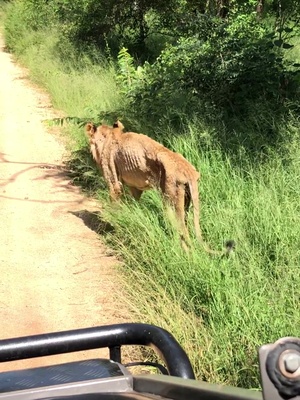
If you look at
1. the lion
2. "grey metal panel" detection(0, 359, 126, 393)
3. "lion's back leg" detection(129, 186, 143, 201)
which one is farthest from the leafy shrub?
"grey metal panel" detection(0, 359, 126, 393)

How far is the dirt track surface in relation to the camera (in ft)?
15.5

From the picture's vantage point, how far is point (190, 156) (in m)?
6.40

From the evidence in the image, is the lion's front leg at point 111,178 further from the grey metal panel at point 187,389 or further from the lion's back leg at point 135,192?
the grey metal panel at point 187,389

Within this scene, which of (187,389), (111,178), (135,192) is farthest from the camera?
(111,178)

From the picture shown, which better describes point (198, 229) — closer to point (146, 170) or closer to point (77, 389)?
point (146, 170)

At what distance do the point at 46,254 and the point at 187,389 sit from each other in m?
4.74

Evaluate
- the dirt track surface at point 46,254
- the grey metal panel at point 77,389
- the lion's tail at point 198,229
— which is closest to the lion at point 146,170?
the lion's tail at point 198,229

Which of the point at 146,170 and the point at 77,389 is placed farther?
the point at 146,170

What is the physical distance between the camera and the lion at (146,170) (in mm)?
5215

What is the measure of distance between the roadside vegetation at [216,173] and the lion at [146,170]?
0.49 ft

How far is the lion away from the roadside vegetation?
15 cm

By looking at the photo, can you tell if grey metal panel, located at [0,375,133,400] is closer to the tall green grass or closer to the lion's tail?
the tall green grass

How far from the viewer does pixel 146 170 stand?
5.76m

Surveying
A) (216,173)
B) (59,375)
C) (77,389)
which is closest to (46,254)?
(216,173)
